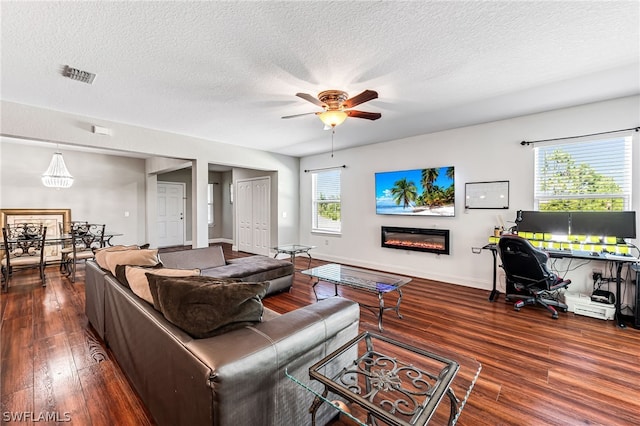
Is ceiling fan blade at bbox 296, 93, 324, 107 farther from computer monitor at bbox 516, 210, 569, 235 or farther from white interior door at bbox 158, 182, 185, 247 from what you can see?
white interior door at bbox 158, 182, 185, 247

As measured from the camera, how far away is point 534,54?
2.32m

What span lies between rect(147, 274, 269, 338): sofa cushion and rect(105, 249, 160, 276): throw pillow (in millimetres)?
1033

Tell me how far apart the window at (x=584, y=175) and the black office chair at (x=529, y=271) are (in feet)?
3.31

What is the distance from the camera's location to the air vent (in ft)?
8.46

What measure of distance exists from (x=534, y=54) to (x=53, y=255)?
28.2 ft

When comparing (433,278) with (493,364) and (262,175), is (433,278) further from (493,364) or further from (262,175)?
(262,175)

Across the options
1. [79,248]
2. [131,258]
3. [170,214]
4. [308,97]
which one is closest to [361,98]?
[308,97]

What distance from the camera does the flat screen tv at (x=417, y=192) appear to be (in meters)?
4.66

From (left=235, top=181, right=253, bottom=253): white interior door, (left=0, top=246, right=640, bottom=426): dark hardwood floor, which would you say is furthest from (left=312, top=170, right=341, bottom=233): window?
(left=0, top=246, right=640, bottom=426): dark hardwood floor

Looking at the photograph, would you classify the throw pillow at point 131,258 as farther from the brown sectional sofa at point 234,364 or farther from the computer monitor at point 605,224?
the computer monitor at point 605,224

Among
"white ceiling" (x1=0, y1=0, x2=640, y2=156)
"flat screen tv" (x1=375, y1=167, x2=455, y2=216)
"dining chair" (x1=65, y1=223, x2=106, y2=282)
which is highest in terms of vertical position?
"white ceiling" (x1=0, y1=0, x2=640, y2=156)

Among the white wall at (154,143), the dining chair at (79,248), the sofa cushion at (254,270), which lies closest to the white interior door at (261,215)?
the white wall at (154,143)

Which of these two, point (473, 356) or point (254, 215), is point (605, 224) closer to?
point (473, 356)

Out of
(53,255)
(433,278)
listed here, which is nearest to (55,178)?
(53,255)
